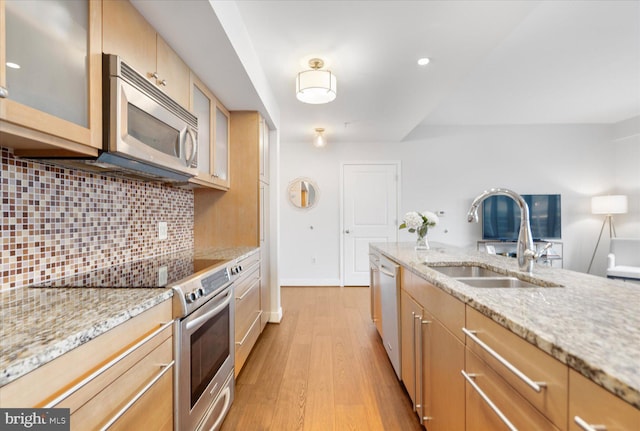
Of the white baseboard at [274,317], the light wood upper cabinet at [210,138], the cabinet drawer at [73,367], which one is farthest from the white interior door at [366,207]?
the cabinet drawer at [73,367]

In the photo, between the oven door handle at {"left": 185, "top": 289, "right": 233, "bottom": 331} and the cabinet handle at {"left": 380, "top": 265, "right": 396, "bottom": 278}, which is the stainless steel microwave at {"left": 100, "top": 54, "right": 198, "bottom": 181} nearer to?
the oven door handle at {"left": 185, "top": 289, "right": 233, "bottom": 331}

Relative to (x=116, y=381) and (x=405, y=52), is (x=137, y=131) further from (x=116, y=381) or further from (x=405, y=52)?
(x=405, y=52)

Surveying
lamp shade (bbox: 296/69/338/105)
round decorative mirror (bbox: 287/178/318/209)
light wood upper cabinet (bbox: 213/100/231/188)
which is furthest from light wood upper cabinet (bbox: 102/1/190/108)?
round decorative mirror (bbox: 287/178/318/209)

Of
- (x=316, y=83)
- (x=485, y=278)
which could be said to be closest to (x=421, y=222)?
(x=485, y=278)

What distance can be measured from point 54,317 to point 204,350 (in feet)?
2.37

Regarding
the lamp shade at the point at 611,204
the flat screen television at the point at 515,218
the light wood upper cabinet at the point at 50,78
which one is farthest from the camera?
the flat screen television at the point at 515,218

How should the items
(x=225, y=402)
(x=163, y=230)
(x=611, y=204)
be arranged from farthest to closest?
(x=611, y=204) → (x=163, y=230) → (x=225, y=402)

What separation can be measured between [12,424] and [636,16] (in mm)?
3989

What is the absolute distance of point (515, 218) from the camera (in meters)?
4.70

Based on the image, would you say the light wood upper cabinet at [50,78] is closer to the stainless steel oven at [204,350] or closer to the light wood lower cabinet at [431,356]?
the stainless steel oven at [204,350]

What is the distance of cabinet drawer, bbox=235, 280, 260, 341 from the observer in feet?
6.52

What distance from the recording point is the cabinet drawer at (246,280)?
1.96m

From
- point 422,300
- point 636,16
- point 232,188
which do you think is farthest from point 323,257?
point 636,16

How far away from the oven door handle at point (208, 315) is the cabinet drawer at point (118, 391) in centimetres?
13
